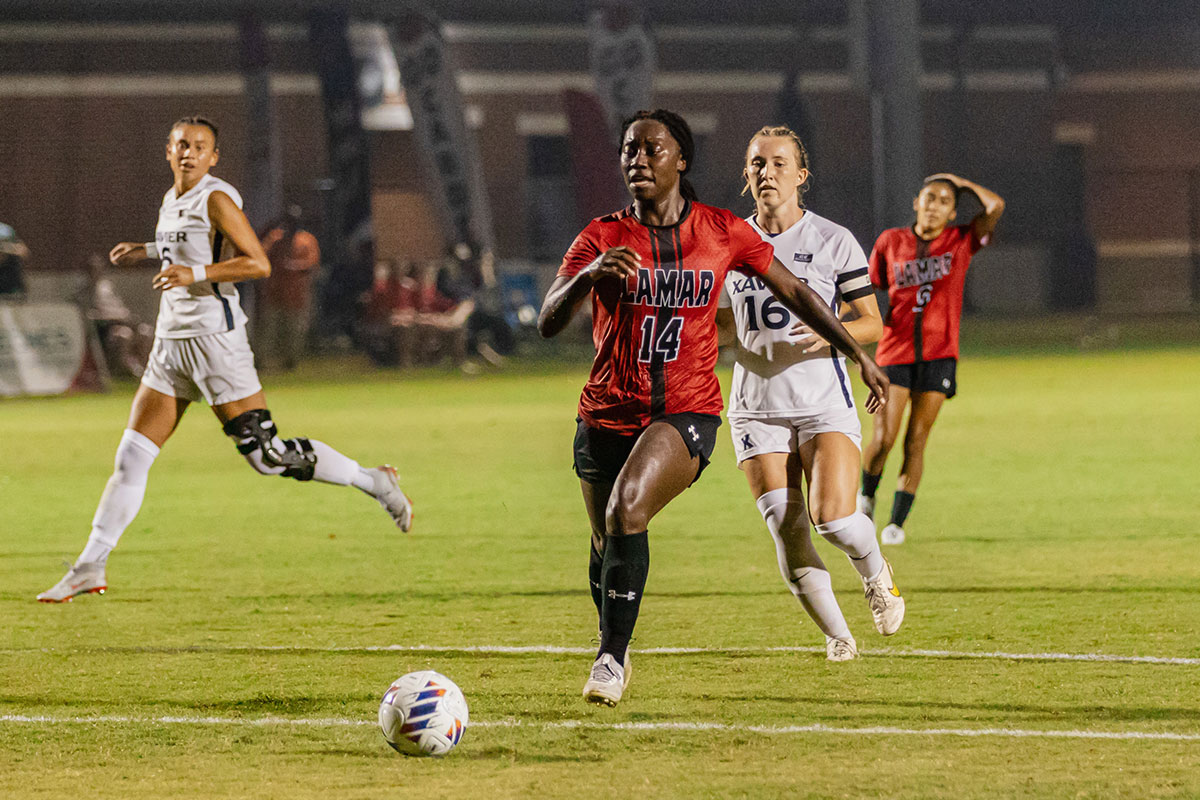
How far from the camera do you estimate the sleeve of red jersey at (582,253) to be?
5.69 meters

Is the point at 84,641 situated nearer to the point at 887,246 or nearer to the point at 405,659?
the point at 405,659

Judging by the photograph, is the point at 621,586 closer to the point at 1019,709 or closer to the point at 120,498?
the point at 1019,709

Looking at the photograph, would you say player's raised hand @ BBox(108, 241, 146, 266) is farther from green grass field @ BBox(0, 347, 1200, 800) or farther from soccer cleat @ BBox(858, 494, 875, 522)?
soccer cleat @ BBox(858, 494, 875, 522)

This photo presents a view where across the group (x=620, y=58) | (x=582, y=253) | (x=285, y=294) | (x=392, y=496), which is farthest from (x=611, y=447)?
(x=620, y=58)

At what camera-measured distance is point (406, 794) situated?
16.3 feet

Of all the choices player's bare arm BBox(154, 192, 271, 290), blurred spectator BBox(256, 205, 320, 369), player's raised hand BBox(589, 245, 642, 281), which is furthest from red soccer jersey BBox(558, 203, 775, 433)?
blurred spectator BBox(256, 205, 320, 369)

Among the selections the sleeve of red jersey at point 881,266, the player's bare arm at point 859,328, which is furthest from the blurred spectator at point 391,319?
the player's bare arm at point 859,328

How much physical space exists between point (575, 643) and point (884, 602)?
1.33 metres

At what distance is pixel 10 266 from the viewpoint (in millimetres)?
28094

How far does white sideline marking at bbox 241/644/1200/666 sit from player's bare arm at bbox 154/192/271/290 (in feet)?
6.48

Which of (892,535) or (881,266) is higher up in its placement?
(881,266)

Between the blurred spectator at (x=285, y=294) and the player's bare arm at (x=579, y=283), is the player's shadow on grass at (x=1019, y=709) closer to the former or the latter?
the player's bare arm at (x=579, y=283)

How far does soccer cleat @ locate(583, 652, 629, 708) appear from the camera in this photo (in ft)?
18.7

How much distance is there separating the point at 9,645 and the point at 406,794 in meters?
3.17
